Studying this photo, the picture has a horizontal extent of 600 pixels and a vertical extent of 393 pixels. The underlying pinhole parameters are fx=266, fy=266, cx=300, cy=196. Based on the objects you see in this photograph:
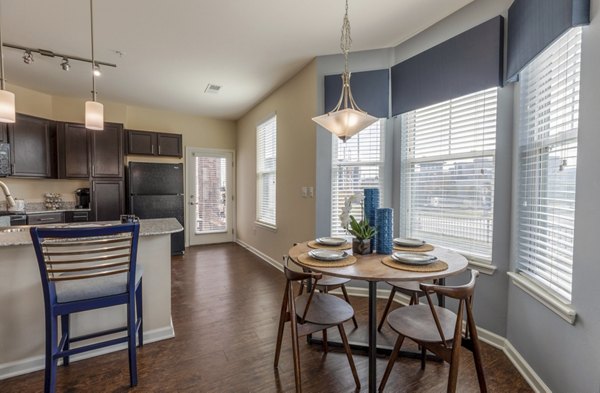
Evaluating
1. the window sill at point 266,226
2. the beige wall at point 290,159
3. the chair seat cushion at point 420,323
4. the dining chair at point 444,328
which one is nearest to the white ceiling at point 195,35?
the beige wall at point 290,159

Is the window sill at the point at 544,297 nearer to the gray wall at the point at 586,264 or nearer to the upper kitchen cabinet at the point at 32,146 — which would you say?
the gray wall at the point at 586,264

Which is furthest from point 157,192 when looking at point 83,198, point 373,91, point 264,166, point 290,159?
point 373,91

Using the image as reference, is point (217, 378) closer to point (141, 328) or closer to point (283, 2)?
point (141, 328)

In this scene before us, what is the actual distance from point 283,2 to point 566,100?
2122mm

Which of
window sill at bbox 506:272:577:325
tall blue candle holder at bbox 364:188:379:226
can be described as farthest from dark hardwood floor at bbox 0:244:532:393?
tall blue candle holder at bbox 364:188:379:226

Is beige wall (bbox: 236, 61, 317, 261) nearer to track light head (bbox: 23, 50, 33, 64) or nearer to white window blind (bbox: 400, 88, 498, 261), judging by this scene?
white window blind (bbox: 400, 88, 498, 261)

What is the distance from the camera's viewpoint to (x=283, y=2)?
2230 millimetres

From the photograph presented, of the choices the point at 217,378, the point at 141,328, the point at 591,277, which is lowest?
the point at 217,378

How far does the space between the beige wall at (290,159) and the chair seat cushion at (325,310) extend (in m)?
1.38

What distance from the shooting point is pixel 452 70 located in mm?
2365

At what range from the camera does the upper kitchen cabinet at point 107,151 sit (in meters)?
4.34

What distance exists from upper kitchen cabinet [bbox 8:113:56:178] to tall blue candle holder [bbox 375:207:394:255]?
15.9 ft

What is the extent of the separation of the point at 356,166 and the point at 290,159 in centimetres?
101

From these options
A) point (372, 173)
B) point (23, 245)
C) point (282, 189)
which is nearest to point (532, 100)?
point (372, 173)
